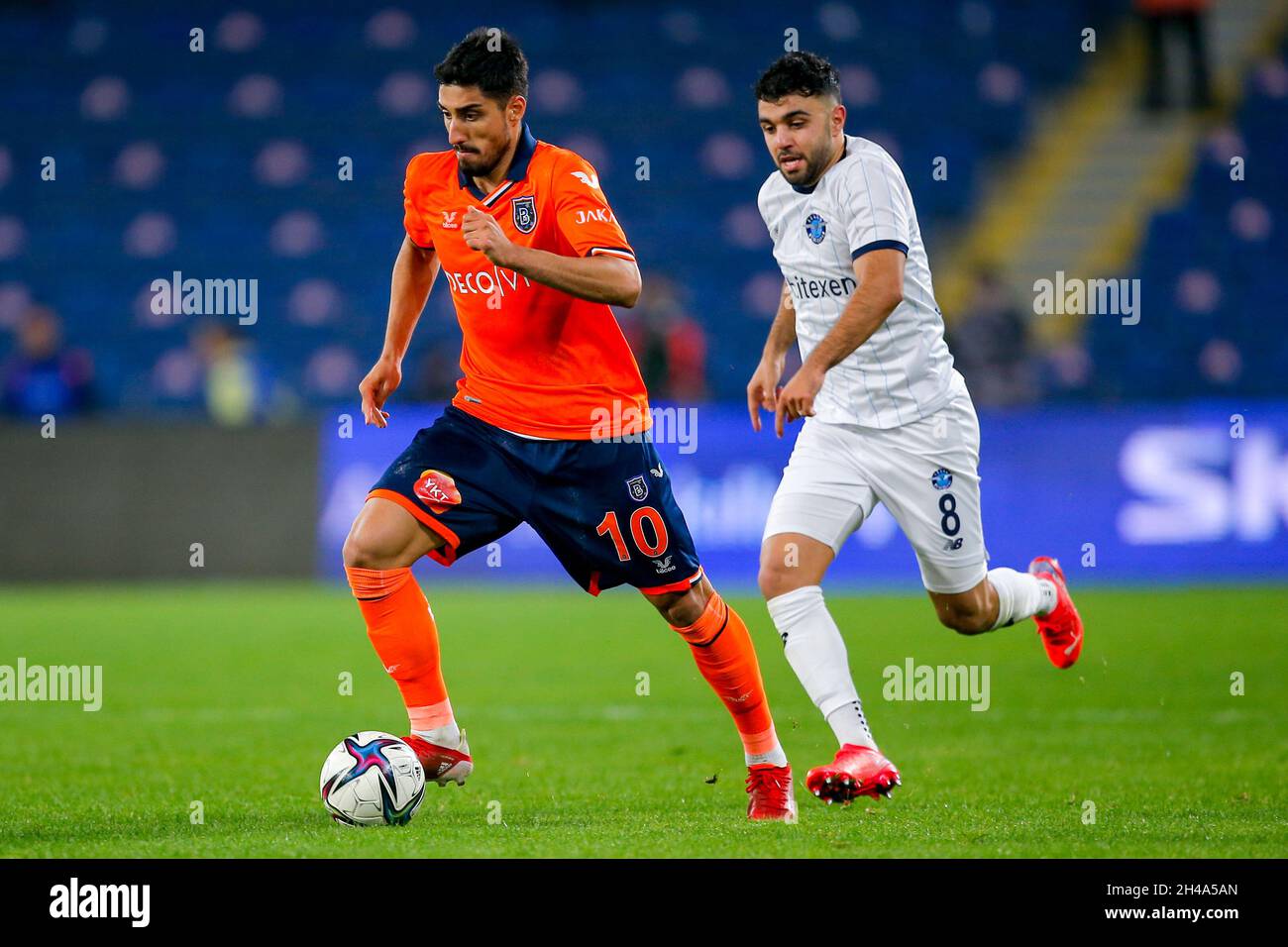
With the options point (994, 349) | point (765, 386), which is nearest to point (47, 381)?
point (994, 349)

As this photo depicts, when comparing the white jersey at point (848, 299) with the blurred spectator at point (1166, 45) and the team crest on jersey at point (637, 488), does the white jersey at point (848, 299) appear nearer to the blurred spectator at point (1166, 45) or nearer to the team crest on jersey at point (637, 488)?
the team crest on jersey at point (637, 488)

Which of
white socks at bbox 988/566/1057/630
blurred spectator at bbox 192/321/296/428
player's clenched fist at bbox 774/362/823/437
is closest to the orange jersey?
player's clenched fist at bbox 774/362/823/437

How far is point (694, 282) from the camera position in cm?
1978

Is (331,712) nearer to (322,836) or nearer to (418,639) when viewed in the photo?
(418,639)

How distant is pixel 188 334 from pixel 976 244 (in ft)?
29.2

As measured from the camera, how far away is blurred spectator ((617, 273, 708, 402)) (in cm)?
1569

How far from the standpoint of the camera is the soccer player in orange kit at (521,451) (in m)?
5.61

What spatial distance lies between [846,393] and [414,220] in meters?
1.55

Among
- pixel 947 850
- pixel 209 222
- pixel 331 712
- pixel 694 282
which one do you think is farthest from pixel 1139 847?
pixel 209 222

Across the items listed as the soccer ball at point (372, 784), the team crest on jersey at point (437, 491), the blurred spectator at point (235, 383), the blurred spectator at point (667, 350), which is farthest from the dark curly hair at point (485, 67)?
the blurred spectator at point (235, 383)

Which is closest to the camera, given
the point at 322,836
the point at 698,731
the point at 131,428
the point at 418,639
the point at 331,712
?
the point at 322,836

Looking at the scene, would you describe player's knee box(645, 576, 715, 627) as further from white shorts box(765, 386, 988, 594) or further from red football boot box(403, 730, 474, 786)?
red football boot box(403, 730, 474, 786)
